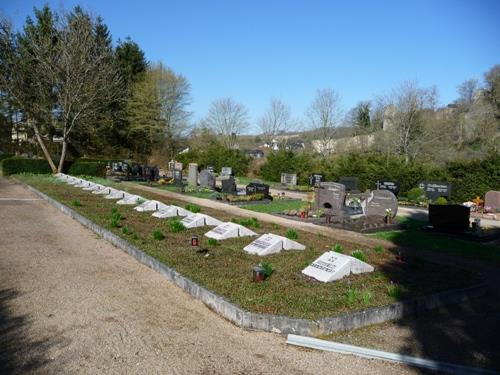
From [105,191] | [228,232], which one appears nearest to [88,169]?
[105,191]

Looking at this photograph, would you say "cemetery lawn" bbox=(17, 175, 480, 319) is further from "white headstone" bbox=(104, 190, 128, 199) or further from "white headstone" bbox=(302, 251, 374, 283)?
"white headstone" bbox=(104, 190, 128, 199)

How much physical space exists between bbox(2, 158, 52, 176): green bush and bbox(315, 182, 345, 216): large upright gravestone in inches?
922

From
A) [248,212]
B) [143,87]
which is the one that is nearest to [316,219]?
[248,212]

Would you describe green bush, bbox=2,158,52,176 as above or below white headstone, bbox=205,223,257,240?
above

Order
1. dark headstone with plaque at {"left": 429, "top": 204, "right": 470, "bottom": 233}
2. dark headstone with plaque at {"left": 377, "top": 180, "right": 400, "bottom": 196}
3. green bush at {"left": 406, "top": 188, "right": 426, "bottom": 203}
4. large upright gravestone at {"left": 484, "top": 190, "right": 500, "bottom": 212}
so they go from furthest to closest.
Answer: dark headstone with plaque at {"left": 377, "top": 180, "right": 400, "bottom": 196} < green bush at {"left": 406, "top": 188, "right": 426, "bottom": 203} < large upright gravestone at {"left": 484, "top": 190, "right": 500, "bottom": 212} < dark headstone with plaque at {"left": 429, "top": 204, "right": 470, "bottom": 233}

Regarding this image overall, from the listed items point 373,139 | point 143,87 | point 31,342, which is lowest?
point 31,342

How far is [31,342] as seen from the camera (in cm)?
470

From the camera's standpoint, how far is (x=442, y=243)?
1148cm

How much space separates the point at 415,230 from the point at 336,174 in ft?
50.4

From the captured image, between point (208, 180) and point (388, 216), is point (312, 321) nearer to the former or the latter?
point (388, 216)

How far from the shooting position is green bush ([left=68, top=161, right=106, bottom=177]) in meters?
31.7

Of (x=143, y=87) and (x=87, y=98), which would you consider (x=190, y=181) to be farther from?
(x=143, y=87)

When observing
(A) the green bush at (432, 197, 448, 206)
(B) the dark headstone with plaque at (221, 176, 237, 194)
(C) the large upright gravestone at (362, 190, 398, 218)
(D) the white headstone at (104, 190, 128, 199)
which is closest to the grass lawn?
(B) the dark headstone with plaque at (221, 176, 237, 194)

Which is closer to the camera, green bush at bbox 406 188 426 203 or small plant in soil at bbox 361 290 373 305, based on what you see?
small plant in soil at bbox 361 290 373 305
